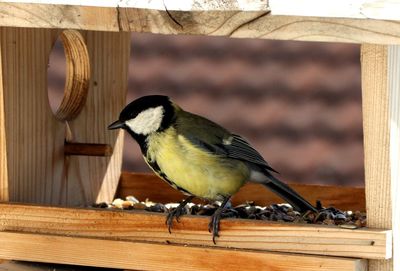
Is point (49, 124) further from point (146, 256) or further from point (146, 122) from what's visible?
point (146, 256)

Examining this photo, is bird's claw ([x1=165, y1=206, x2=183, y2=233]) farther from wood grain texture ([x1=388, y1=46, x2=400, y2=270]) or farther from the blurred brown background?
the blurred brown background

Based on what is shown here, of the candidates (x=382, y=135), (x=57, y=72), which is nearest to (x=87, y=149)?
(x=382, y=135)

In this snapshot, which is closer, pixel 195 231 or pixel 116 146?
pixel 195 231

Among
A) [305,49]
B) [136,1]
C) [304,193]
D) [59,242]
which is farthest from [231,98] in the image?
[136,1]

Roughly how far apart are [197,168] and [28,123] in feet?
1.62

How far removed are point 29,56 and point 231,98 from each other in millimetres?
3794

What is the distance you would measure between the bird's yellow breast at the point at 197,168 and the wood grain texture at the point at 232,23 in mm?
695

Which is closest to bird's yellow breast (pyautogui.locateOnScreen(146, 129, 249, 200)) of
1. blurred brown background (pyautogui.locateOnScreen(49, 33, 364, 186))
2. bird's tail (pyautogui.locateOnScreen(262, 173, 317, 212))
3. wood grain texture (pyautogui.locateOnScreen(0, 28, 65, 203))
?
bird's tail (pyautogui.locateOnScreen(262, 173, 317, 212))

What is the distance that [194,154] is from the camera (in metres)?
3.17

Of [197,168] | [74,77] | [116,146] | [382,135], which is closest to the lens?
[382,135]

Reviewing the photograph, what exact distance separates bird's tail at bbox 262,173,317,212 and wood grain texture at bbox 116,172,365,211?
27 centimetres

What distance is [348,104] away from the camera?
682 cm

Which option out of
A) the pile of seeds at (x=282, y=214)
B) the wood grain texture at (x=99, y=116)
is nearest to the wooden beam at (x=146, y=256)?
the pile of seeds at (x=282, y=214)

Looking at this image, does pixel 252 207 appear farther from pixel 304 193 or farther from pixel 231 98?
pixel 231 98
